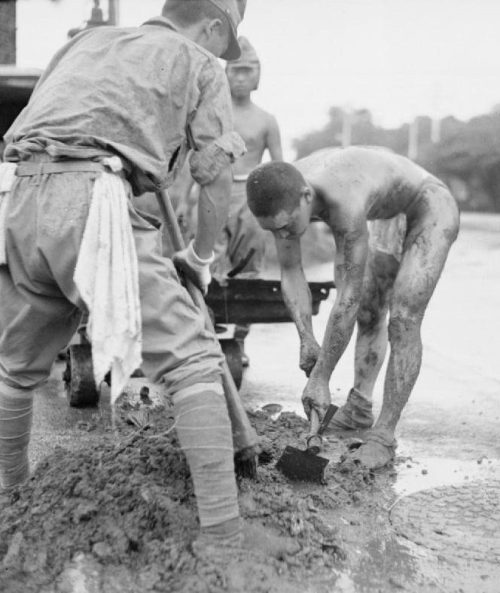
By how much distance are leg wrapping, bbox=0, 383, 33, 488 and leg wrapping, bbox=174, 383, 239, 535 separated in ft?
Answer: 2.55

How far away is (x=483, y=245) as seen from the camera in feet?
74.2

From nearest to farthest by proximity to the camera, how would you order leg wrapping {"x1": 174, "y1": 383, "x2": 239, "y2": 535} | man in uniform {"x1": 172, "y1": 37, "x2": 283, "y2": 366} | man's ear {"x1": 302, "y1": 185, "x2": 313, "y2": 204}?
leg wrapping {"x1": 174, "y1": 383, "x2": 239, "y2": 535}
man's ear {"x1": 302, "y1": 185, "x2": 313, "y2": 204}
man in uniform {"x1": 172, "y1": 37, "x2": 283, "y2": 366}

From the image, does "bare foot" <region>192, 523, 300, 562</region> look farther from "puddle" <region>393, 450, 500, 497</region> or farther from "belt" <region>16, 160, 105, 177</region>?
"belt" <region>16, 160, 105, 177</region>

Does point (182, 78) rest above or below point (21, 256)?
above

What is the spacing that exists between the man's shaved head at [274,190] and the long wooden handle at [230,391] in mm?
487

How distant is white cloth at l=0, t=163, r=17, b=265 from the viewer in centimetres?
296

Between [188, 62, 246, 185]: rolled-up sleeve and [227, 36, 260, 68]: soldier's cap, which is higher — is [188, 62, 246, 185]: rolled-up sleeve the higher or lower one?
the higher one

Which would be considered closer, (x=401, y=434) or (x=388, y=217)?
(x=388, y=217)

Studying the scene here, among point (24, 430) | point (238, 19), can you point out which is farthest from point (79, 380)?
point (238, 19)

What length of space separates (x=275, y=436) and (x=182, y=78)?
7.23 feet

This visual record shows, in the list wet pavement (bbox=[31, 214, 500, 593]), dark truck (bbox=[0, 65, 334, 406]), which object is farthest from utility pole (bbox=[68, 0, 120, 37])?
wet pavement (bbox=[31, 214, 500, 593])

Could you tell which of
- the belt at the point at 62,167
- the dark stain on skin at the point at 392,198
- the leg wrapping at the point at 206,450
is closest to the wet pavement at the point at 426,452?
the leg wrapping at the point at 206,450

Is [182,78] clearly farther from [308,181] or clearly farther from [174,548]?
[174,548]

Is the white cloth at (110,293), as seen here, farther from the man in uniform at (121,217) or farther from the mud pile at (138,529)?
the mud pile at (138,529)
